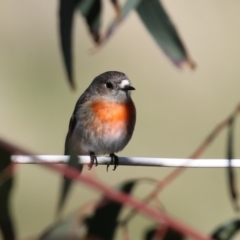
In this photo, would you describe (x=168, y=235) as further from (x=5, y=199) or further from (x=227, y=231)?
(x=5, y=199)

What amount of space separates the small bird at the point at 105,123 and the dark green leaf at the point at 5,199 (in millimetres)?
2145

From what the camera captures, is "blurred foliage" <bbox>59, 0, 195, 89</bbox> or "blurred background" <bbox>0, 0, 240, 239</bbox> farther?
"blurred background" <bbox>0, 0, 240, 239</bbox>

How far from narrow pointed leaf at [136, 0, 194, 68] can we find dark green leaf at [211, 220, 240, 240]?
59cm

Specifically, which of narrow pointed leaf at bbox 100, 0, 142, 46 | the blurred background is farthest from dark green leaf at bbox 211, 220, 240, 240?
the blurred background

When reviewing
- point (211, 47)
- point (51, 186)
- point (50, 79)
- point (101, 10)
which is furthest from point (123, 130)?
point (211, 47)

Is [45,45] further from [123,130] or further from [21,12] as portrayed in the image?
[123,130]

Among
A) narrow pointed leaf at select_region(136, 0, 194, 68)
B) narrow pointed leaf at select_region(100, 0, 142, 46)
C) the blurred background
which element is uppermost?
narrow pointed leaf at select_region(100, 0, 142, 46)

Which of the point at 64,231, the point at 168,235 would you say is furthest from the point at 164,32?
the point at 168,235

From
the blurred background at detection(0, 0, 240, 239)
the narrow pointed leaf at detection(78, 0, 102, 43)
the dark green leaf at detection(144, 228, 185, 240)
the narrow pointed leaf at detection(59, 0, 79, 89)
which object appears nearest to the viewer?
the narrow pointed leaf at detection(59, 0, 79, 89)

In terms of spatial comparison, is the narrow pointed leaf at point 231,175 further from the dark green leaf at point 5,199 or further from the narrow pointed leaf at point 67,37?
the dark green leaf at point 5,199

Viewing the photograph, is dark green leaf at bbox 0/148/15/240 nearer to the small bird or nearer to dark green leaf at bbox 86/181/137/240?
dark green leaf at bbox 86/181/137/240

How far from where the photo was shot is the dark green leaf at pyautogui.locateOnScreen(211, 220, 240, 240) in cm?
230

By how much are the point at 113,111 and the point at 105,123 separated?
0.08 metres

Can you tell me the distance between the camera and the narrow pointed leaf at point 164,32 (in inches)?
75.0
